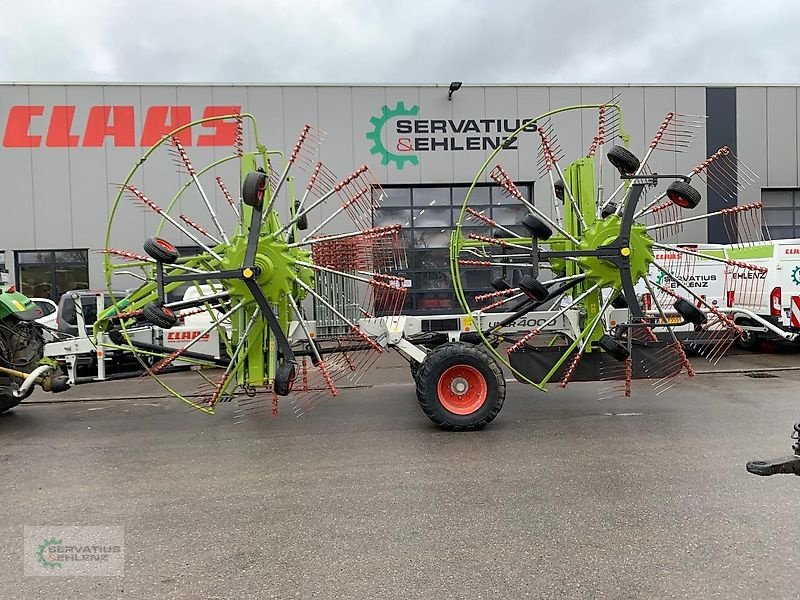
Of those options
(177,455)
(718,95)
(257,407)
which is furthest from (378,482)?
(718,95)

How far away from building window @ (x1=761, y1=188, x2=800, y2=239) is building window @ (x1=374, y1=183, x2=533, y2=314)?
6.12m

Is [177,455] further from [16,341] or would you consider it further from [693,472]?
[693,472]

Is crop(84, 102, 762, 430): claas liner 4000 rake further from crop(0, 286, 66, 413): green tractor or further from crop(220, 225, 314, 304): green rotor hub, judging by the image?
crop(0, 286, 66, 413): green tractor

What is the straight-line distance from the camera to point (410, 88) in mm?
16438

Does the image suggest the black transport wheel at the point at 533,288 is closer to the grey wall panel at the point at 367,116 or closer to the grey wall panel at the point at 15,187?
the grey wall panel at the point at 367,116

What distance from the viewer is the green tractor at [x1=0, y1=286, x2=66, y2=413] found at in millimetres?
7641

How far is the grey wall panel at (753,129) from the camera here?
55.8 ft

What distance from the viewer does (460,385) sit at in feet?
23.1

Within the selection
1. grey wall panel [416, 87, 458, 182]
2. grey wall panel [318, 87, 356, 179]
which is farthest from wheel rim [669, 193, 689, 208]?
grey wall panel [318, 87, 356, 179]

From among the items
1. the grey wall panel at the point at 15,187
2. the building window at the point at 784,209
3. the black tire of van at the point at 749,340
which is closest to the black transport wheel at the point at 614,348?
the black tire of van at the point at 749,340

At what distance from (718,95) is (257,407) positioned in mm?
14212

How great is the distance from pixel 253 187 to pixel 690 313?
4.42 metres

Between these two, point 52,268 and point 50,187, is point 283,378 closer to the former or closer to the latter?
point 52,268

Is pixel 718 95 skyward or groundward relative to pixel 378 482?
skyward
